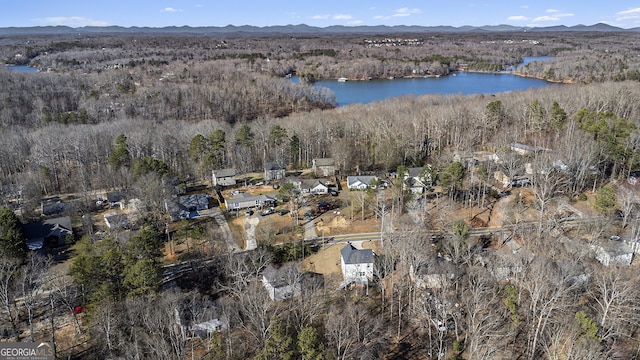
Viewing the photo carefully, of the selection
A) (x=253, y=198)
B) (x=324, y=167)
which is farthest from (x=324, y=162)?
(x=253, y=198)

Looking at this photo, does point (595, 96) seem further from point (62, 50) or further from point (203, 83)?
point (62, 50)

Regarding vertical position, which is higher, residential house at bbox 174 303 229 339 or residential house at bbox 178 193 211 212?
residential house at bbox 178 193 211 212

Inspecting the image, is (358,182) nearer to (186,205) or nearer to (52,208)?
(186,205)

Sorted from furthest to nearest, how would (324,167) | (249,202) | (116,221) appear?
(324,167) → (249,202) → (116,221)

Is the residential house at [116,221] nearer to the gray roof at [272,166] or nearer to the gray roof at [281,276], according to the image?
the gray roof at [281,276]

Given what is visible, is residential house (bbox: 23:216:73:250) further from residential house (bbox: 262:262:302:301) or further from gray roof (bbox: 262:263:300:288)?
residential house (bbox: 262:262:302:301)

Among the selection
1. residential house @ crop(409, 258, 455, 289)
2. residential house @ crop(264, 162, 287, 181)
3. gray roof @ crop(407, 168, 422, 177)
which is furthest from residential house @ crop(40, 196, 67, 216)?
gray roof @ crop(407, 168, 422, 177)

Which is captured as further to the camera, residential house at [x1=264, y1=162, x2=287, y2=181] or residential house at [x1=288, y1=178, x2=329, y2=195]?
residential house at [x1=264, y1=162, x2=287, y2=181]
